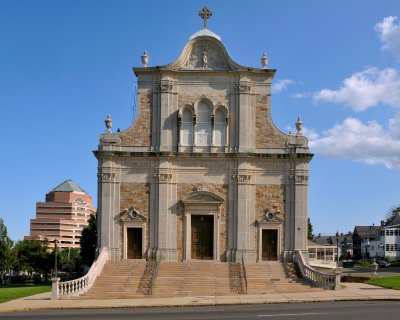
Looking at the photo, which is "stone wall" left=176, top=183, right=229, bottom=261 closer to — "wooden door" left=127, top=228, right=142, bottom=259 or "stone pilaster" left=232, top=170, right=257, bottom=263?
"stone pilaster" left=232, top=170, right=257, bottom=263

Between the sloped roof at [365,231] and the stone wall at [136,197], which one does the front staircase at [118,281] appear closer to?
the stone wall at [136,197]

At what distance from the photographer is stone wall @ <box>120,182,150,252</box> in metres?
36.3

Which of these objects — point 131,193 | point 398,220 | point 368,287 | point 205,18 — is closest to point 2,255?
point 131,193

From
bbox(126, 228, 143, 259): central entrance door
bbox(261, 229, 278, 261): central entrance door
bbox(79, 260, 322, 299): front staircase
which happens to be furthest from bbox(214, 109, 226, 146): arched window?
bbox(79, 260, 322, 299): front staircase

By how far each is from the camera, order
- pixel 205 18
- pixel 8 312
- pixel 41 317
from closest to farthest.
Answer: pixel 41 317
pixel 8 312
pixel 205 18

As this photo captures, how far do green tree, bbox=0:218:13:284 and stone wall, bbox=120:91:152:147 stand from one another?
36676 mm

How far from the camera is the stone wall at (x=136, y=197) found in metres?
36.3

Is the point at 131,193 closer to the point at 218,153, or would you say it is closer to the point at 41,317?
the point at 218,153

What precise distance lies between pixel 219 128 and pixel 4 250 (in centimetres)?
4020

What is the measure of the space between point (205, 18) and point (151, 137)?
9.01 metres

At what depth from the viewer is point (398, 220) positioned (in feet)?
344

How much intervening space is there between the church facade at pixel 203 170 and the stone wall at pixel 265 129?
0.21 ft

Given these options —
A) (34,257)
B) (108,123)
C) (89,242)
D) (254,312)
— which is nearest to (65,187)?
(34,257)

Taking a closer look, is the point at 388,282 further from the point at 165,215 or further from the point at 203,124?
the point at 203,124
